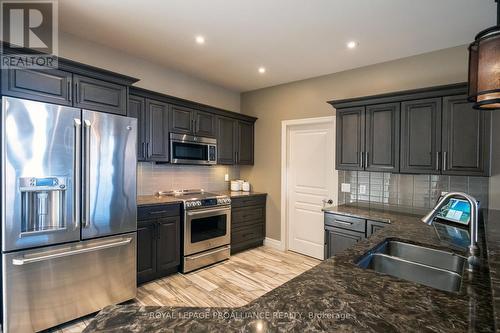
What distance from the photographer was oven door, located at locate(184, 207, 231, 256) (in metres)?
3.34

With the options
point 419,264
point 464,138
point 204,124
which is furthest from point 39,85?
point 464,138

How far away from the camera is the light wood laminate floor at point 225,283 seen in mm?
2688

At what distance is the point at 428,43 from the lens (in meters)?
2.87

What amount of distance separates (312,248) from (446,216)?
211cm

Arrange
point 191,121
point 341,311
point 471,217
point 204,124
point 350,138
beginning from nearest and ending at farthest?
point 341,311, point 471,217, point 350,138, point 191,121, point 204,124

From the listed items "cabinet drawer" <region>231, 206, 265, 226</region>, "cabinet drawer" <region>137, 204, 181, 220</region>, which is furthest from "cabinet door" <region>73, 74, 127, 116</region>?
"cabinet drawer" <region>231, 206, 265, 226</region>

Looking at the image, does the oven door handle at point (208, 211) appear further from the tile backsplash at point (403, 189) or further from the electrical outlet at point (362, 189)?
the electrical outlet at point (362, 189)

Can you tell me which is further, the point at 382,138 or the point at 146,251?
the point at 382,138

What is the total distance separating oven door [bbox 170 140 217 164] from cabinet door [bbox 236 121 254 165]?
0.63 m

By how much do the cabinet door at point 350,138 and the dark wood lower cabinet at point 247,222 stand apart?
1.64 metres

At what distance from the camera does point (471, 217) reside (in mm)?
1269

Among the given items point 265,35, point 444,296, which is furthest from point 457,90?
point 444,296

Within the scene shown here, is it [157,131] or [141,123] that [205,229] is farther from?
[141,123]

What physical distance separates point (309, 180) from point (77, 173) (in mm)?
3205
